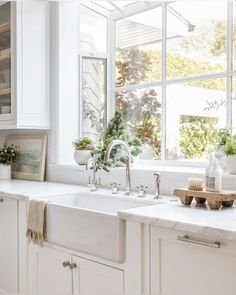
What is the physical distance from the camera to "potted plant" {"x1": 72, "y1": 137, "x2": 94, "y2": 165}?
9.86 ft

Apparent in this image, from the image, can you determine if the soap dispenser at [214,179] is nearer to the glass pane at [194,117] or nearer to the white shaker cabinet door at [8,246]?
the glass pane at [194,117]

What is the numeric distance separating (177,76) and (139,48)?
0.48 meters

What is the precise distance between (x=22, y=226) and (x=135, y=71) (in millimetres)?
1510

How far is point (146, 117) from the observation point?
10.2 ft

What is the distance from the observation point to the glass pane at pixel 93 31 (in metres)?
3.44

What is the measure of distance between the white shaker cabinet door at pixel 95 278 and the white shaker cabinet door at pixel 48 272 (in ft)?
0.23

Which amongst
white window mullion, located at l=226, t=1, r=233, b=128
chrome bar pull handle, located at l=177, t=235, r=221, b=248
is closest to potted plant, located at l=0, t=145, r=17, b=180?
white window mullion, located at l=226, t=1, r=233, b=128

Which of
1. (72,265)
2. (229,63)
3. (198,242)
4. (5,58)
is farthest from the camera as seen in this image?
(5,58)

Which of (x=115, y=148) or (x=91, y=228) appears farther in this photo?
(x=115, y=148)

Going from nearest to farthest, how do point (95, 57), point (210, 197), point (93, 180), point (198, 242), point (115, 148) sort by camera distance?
point (198, 242) < point (210, 197) < point (93, 180) < point (115, 148) < point (95, 57)

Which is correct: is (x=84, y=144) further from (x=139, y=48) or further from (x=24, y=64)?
(x=139, y=48)

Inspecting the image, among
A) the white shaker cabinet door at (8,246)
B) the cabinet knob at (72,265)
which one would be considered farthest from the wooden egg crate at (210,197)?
the white shaker cabinet door at (8,246)

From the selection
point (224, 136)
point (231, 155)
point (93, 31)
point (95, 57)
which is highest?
point (93, 31)

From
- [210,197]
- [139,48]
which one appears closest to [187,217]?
[210,197]
